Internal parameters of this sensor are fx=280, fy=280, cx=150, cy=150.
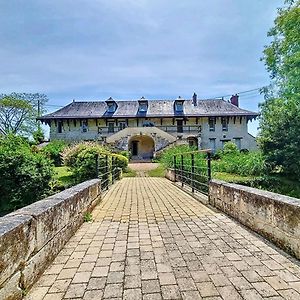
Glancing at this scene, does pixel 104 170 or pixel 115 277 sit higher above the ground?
pixel 104 170

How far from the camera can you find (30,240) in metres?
2.45

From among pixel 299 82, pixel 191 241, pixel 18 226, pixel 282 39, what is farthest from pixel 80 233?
pixel 282 39

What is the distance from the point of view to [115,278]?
8.47 feet

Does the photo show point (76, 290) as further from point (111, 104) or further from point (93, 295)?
point (111, 104)

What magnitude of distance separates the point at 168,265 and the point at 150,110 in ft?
111

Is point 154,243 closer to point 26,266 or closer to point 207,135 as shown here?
point 26,266

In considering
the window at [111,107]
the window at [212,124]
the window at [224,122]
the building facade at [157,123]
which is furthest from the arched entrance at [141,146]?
the window at [224,122]

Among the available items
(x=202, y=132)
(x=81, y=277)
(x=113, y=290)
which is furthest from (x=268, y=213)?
(x=202, y=132)

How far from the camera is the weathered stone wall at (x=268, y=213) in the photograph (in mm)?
3023

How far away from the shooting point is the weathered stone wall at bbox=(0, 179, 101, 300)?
2021mm

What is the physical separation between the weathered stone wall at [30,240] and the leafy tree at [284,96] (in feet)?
42.3

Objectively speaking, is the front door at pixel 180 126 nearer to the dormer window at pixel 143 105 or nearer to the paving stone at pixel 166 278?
the dormer window at pixel 143 105

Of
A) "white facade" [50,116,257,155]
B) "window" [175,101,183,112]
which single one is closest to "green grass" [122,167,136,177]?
"white facade" [50,116,257,155]

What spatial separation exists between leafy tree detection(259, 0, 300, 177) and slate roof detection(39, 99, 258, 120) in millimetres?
12885
